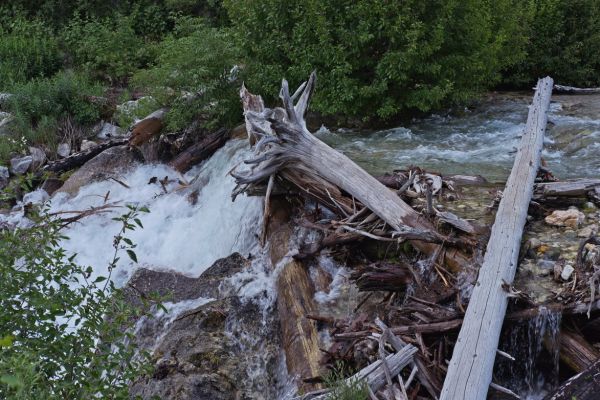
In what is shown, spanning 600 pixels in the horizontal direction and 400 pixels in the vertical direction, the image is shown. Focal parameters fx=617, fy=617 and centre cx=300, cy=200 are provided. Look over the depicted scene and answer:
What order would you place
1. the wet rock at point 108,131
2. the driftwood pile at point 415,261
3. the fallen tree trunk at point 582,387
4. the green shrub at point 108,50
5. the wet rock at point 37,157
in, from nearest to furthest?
the fallen tree trunk at point 582,387 < the driftwood pile at point 415,261 < the wet rock at point 37,157 < the wet rock at point 108,131 < the green shrub at point 108,50

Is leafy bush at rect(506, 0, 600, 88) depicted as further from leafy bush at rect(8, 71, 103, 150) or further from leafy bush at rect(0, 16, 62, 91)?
leafy bush at rect(0, 16, 62, 91)

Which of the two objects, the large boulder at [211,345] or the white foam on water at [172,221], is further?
the white foam on water at [172,221]

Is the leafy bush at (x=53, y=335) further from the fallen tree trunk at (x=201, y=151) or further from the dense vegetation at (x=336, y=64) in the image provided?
the fallen tree trunk at (x=201, y=151)

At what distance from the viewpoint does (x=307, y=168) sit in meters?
6.71

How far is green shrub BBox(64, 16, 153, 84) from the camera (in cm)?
1482

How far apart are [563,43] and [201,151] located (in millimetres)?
7766

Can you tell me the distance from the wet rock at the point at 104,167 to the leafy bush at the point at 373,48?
2.46m

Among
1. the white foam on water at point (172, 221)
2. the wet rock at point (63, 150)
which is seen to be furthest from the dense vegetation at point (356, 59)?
the white foam on water at point (172, 221)

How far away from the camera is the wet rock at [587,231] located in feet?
17.2

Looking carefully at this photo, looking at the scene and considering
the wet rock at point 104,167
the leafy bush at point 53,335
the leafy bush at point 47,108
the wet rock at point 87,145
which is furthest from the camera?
the leafy bush at point 47,108

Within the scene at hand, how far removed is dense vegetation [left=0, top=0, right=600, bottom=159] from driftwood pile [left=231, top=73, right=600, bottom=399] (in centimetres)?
201

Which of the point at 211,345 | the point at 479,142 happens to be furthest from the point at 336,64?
the point at 211,345

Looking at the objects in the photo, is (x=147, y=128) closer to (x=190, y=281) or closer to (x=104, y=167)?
(x=104, y=167)

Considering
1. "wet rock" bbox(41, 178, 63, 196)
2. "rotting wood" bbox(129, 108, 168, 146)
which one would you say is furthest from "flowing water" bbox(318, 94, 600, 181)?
"wet rock" bbox(41, 178, 63, 196)
